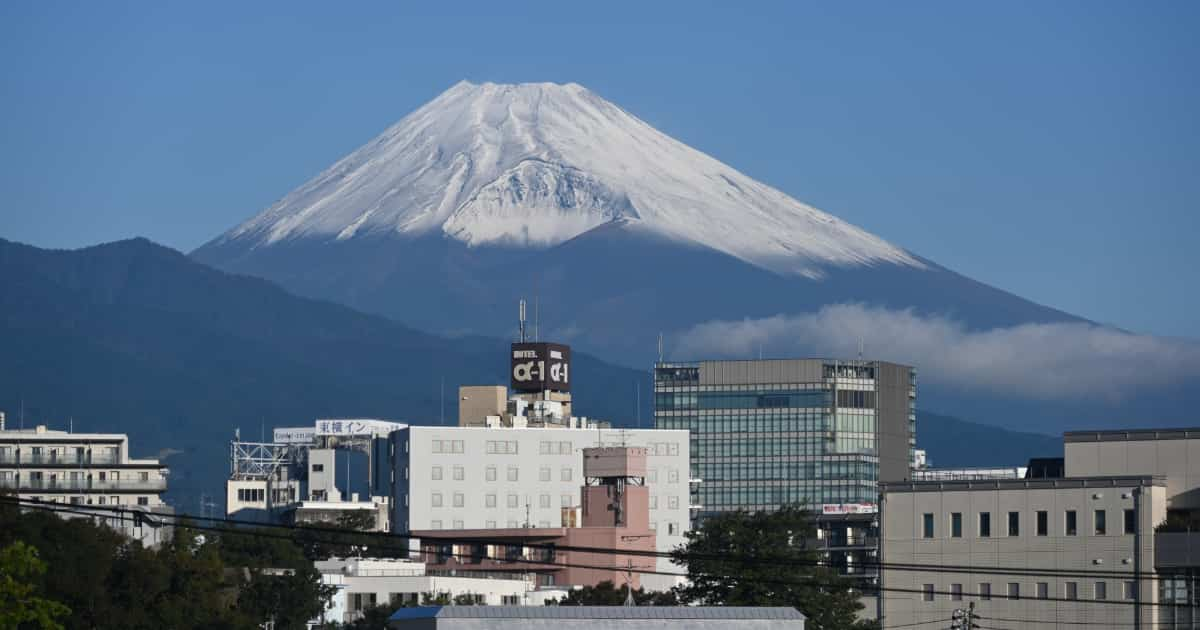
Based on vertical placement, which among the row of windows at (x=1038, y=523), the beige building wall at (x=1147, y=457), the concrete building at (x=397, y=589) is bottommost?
the concrete building at (x=397, y=589)

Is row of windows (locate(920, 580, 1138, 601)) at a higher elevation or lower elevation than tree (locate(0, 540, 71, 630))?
lower

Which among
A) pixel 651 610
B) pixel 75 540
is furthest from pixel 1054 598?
pixel 75 540

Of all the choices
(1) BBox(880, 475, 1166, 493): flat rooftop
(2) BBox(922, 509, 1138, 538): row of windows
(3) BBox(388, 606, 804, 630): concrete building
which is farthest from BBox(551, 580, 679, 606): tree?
(3) BBox(388, 606, 804, 630): concrete building

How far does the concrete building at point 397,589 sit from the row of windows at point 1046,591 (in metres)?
45.8

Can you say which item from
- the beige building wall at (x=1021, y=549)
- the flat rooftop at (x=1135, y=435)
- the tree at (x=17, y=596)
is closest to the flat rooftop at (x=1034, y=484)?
the beige building wall at (x=1021, y=549)

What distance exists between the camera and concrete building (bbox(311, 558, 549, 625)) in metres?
176

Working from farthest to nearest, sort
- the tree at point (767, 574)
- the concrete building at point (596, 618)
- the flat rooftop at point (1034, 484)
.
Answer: the flat rooftop at point (1034, 484)
the tree at point (767, 574)
the concrete building at point (596, 618)

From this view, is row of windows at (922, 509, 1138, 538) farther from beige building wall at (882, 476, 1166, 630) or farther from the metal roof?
the metal roof

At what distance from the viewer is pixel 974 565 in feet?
443

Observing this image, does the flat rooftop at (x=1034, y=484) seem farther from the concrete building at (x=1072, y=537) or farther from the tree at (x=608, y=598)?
the tree at (x=608, y=598)

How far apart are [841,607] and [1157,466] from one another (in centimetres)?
1878

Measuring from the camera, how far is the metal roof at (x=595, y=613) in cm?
9719

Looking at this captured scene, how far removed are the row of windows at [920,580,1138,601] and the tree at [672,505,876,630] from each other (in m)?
5.25

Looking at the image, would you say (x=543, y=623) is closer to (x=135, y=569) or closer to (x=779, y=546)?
(x=135, y=569)
